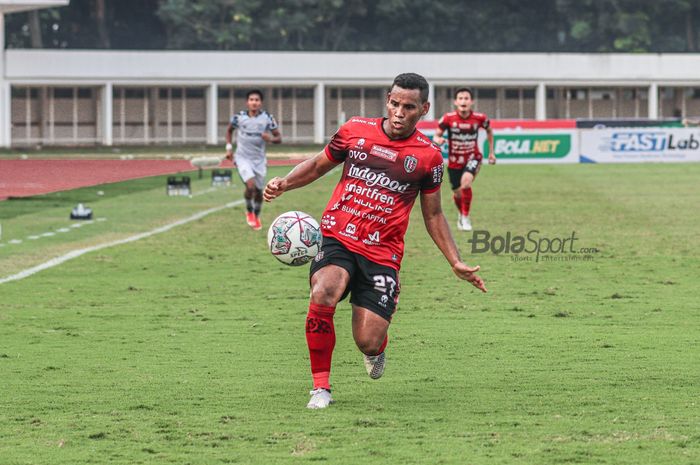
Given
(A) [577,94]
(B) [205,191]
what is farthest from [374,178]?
(A) [577,94]

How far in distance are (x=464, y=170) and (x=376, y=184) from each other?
46.1 ft

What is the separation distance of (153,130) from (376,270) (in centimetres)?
7178

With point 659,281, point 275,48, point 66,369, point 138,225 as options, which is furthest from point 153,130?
point 66,369

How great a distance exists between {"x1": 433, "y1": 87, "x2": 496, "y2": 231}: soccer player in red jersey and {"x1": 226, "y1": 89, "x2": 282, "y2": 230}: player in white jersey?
2775mm

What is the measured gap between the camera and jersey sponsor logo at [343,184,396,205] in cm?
866

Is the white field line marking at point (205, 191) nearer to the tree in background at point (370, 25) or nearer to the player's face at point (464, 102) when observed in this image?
the player's face at point (464, 102)

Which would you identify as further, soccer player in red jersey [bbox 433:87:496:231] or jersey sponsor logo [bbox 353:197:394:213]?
soccer player in red jersey [bbox 433:87:496:231]

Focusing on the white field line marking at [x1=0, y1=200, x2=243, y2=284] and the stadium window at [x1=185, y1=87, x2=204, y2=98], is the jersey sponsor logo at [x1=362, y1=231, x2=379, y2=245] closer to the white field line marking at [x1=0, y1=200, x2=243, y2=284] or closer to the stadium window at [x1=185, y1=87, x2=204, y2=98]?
the white field line marking at [x1=0, y1=200, x2=243, y2=284]

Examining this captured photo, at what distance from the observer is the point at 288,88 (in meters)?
81.2

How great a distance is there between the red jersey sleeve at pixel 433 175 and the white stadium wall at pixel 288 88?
6471cm

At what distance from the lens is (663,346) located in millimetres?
10828

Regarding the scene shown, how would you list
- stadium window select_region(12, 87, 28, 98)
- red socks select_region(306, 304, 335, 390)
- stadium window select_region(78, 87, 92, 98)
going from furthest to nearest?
stadium window select_region(78, 87, 92, 98), stadium window select_region(12, 87, 28, 98), red socks select_region(306, 304, 335, 390)

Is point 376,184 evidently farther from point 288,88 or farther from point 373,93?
point 373,93
